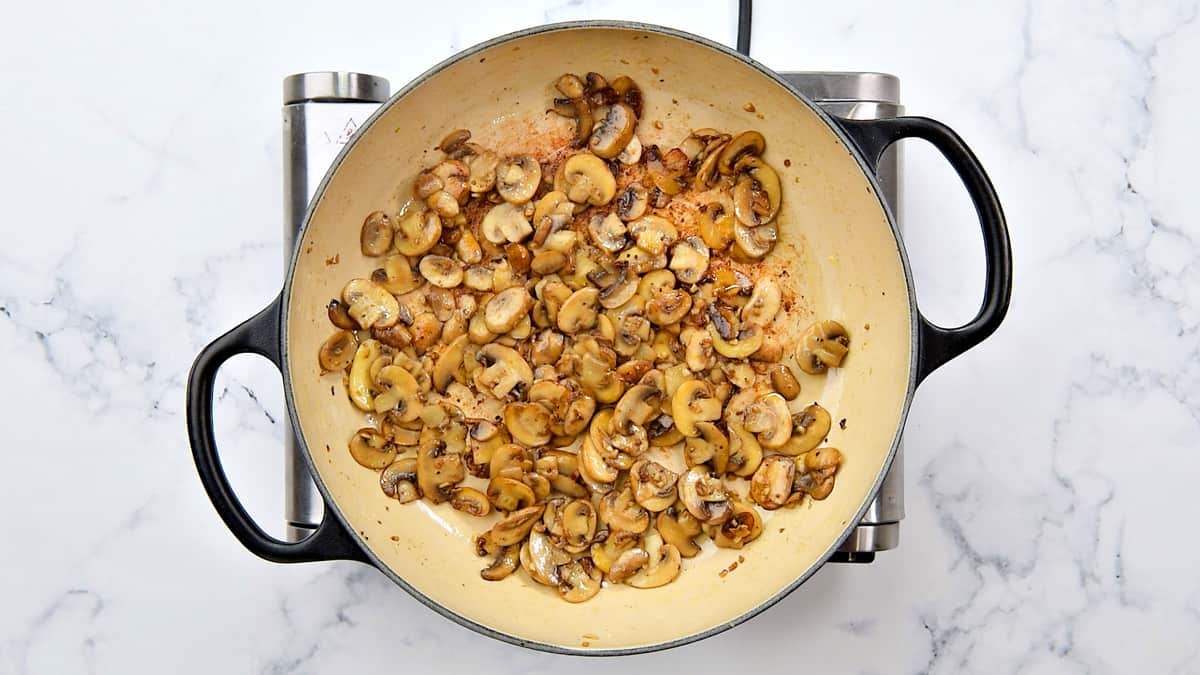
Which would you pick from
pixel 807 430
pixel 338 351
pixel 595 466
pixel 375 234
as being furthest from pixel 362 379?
pixel 807 430

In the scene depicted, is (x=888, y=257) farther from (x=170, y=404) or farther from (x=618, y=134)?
(x=170, y=404)

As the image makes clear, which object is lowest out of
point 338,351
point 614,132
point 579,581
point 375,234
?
point 579,581

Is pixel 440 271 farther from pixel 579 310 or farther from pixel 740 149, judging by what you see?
pixel 740 149

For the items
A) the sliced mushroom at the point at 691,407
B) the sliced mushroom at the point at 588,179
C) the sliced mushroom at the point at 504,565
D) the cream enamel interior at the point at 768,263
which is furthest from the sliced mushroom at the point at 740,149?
the sliced mushroom at the point at 504,565

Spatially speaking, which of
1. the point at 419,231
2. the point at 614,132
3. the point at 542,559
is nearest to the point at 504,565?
the point at 542,559

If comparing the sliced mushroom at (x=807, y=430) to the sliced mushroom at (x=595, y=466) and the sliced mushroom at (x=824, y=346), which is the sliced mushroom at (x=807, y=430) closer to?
→ the sliced mushroom at (x=824, y=346)

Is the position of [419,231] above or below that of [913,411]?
above

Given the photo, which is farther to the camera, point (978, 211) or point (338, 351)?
point (338, 351)
